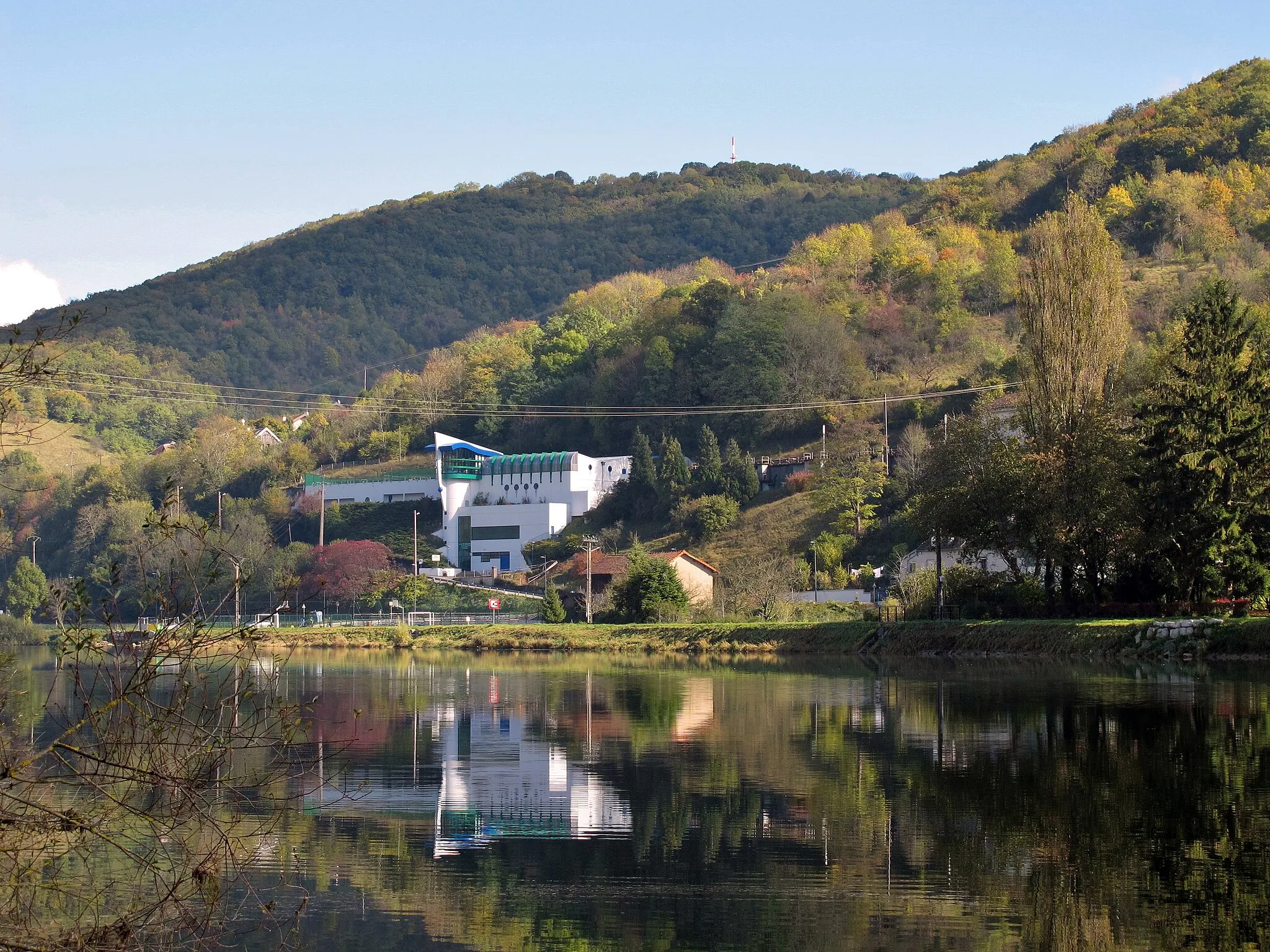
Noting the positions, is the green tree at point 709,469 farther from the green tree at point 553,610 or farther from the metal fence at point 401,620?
the green tree at point 553,610

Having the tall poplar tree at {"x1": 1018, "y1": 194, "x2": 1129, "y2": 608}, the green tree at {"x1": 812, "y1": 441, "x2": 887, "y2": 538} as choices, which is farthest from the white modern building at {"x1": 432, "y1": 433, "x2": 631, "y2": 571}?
the tall poplar tree at {"x1": 1018, "y1": 194, "x2": 1129, "y2": 608}

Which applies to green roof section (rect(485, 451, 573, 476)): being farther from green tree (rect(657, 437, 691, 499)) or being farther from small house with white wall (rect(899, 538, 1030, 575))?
small house with white wall (rect(899, 538, 1030, 575))

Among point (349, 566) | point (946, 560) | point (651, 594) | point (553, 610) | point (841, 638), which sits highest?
point (946, 560)

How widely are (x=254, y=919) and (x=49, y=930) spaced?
159 centimetres

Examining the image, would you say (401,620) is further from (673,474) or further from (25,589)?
(673,474)

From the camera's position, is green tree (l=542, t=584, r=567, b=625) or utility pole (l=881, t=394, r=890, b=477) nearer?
green tree (l=542, t=584, r=567, b=625)

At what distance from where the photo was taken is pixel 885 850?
13453 millimetres

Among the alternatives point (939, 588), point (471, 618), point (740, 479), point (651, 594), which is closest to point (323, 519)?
point (740, 479)

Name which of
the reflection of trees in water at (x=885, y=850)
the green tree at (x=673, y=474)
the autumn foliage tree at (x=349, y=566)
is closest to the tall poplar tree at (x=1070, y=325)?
the reflection of trees in water at (x=885, y=850)

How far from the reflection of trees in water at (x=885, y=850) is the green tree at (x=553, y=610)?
4217 cm

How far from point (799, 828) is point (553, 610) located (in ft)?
168

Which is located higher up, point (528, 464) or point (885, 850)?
point (528, 464)

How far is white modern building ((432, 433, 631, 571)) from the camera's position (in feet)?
317

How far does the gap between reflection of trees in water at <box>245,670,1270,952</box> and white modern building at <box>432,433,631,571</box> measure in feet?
242
